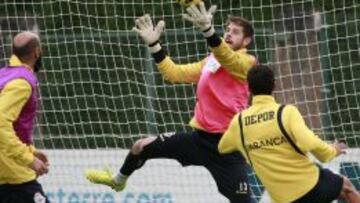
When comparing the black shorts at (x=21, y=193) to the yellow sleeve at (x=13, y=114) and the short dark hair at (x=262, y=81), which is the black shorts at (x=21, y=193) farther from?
the short dark hair at (x=262, y=81)

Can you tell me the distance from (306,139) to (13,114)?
1.92m

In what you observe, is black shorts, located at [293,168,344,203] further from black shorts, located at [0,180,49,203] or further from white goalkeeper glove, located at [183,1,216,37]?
black shorts, located at [0,180,49,203]

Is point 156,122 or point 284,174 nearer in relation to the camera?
point 284,174

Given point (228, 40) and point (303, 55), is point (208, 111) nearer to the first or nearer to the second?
point (228, 40)

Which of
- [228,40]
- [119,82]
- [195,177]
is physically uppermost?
[228,40]

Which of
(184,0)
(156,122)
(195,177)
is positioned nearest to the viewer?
(184,0)

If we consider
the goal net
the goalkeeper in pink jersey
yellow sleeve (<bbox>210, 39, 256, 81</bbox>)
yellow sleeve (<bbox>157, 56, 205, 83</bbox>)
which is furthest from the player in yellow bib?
the goal net

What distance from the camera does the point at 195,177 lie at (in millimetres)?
11344

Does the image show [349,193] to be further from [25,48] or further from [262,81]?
[25,48]

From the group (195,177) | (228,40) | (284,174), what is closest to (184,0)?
(228,40)

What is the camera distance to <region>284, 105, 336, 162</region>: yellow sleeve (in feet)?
23.1

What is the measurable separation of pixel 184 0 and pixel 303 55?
11.3ft

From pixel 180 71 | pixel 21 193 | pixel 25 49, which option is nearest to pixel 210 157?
pixel 180 71

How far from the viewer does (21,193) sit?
766cm
